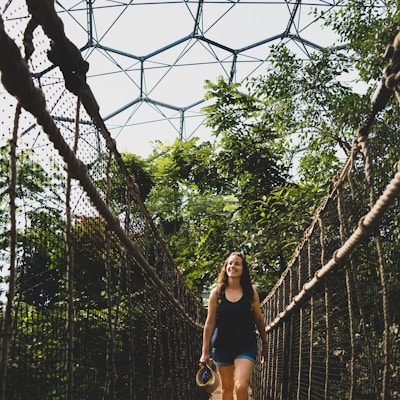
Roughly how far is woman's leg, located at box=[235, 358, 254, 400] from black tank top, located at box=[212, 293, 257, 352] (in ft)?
0.25

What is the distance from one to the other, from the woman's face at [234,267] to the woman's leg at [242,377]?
1.58 feet

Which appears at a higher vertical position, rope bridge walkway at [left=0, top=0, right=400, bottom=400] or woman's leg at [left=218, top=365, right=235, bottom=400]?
rope bridge walkway at [left=0, top=0, right=400, bottom=400]

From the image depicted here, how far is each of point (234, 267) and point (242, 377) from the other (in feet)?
2.02

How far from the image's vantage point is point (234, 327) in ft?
9.82

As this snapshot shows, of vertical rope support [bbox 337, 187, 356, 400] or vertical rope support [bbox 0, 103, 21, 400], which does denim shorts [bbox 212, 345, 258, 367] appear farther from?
vertical rope support [bbox 0, 103, 21, 400]

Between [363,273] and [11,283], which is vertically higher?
[363,273]

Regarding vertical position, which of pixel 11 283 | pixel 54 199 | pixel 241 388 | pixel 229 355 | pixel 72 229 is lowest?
pixel 241 388

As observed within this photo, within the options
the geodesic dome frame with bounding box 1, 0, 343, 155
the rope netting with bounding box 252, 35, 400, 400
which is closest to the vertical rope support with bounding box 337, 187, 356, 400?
the rope netting with bounding box 252, 35, 400, 400

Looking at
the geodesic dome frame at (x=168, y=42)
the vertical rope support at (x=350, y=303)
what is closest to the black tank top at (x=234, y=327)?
the vertical rope support at (x=350, y=303)

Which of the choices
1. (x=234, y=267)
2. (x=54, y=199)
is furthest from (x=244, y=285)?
(x=54, y=199)

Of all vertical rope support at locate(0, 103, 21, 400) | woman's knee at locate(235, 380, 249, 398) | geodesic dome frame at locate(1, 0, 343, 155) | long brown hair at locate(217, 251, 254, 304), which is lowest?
woman's knee at locate(235, 380, 249, 398)

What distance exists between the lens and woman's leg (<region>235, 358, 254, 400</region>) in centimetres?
281

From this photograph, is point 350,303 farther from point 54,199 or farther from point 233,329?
point 233,329

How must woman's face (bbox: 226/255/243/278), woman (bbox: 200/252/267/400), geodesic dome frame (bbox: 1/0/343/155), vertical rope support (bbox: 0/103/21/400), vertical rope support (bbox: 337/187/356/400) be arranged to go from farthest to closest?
1. geodesic dome frame (bbox: 1/0/343/155)
2. woman's face (bbox: 226/255/243/278)
3. woman (bbox: 200/252/267/400)
4. vertical rope support (bbox: 337/187/356/400)
5. vertical rope support (bbox: 0/103/21/400)
